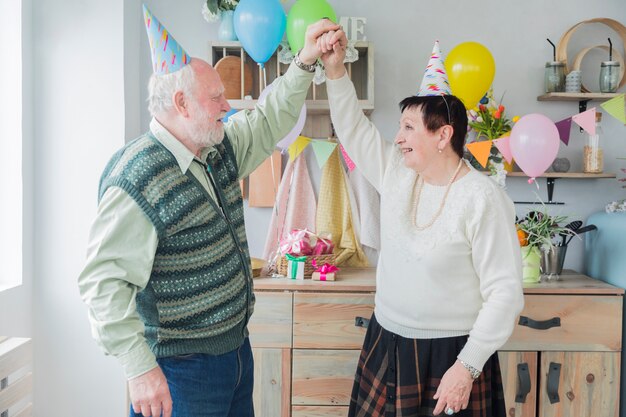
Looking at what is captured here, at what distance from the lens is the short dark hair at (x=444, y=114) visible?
1.59 m

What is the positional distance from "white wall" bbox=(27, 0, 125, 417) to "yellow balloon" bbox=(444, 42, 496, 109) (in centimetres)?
137

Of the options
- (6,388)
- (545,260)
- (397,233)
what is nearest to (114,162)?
(397,233)

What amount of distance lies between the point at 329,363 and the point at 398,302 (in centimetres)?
77

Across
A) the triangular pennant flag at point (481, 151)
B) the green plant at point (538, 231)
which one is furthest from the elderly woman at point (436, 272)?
the green plant at point (538, 231)

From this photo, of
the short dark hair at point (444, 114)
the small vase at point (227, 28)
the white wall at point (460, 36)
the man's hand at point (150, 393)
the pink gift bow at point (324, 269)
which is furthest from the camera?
the white wall at point (460, 36)

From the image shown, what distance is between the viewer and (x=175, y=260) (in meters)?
1.26

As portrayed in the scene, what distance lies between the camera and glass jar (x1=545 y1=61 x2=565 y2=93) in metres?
2.58

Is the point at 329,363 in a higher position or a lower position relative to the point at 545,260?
lower

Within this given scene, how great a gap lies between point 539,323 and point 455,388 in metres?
0.91

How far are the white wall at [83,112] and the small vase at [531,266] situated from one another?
3.20 feet

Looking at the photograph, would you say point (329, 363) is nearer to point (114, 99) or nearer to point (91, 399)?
point (91, 399)

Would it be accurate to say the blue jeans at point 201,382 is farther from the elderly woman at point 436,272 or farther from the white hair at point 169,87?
the white hair at point 169,87

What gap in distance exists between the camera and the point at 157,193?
122 cm

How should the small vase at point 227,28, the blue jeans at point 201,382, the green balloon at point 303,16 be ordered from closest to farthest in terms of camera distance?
the blue jeans at point 201,382 < the green balloon at point 303,16 < the small vase at point 227,28
